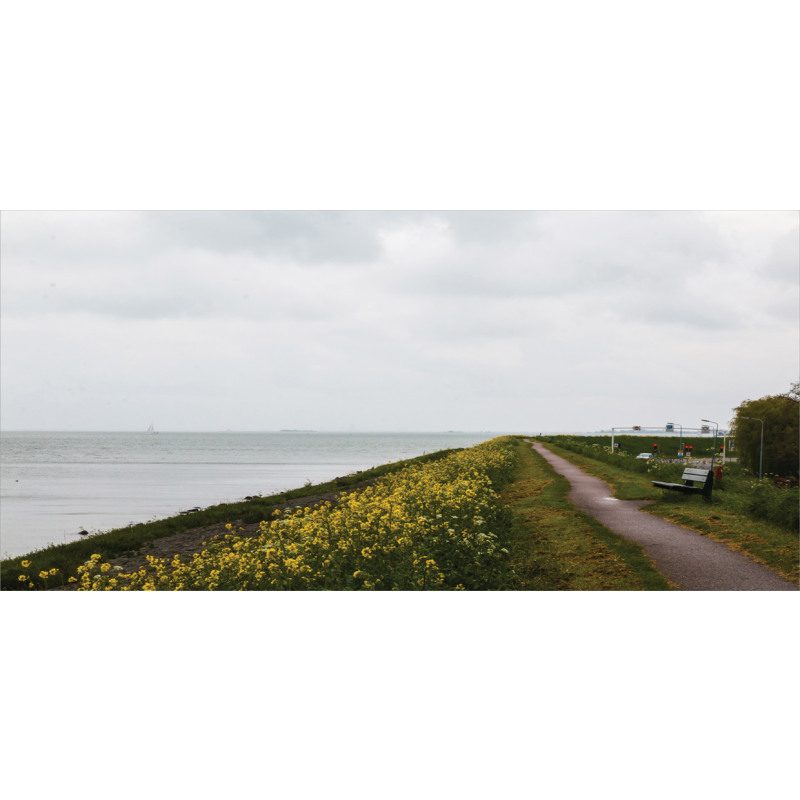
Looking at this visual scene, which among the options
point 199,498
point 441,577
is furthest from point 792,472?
point 199,498

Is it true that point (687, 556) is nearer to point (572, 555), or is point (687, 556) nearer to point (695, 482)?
point (572, 555)

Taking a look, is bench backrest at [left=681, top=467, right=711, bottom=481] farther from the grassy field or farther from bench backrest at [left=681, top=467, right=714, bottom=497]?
the grassy field

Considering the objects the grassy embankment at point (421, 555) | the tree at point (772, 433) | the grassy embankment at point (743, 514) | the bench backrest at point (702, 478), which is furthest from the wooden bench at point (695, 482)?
the tree at point (772, 433)

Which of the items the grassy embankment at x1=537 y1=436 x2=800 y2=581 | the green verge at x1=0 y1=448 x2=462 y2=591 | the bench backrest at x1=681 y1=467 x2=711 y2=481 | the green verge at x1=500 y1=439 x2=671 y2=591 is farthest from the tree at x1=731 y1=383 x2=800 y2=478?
the green verge at x1=0 y1=448 x2=462 y2=591

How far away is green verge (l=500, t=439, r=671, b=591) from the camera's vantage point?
25.1ft

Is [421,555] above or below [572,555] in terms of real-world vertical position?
above

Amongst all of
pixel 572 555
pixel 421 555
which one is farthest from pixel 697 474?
pixel 421 555

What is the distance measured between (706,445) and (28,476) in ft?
143

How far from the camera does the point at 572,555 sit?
881cm

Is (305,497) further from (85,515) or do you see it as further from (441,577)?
(441,577)

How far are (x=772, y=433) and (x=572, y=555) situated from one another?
15732 millimetres

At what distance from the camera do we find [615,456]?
26.1 meters

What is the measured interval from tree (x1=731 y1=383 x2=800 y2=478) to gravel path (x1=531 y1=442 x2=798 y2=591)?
28.4 ft

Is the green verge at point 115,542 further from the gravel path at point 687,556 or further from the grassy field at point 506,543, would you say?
the gravel path at point 687,556
